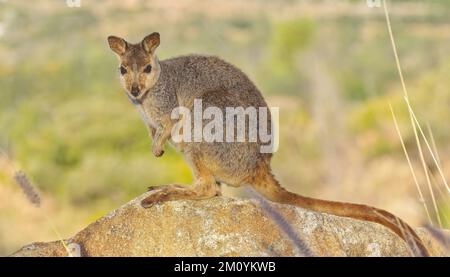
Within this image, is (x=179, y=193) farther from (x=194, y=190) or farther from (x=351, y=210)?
(x=351, y=210)

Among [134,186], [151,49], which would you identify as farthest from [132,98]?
[134,186]

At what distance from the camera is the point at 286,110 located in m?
32.3

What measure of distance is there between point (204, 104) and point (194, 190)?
2.41 ft

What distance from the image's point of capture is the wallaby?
24.4 feet

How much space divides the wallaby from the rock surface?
0.45 feet

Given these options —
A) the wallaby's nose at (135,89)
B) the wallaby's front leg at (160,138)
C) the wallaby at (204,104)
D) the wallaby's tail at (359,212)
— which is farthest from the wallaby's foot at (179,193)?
the wallaby's nose at (135,89)

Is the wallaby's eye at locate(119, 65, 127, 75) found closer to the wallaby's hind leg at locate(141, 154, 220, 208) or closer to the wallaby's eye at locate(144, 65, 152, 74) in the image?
the wallaby's eye at locate(144, 65, 152, 74)

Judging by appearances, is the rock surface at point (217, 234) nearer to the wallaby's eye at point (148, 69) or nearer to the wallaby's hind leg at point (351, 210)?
the wallaby's hind leg at point (351, 210)

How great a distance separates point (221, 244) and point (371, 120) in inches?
881

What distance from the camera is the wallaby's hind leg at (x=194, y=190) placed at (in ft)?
23.9

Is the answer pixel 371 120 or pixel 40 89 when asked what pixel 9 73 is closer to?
pixel 40 89

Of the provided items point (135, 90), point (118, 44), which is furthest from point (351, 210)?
point (118, 44)

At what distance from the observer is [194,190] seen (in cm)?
746
